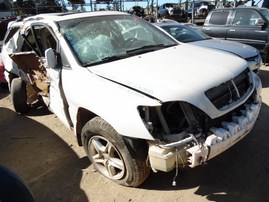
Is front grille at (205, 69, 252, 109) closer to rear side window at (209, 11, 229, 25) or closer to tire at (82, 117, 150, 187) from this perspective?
tire at (82, 117, 150, 187)

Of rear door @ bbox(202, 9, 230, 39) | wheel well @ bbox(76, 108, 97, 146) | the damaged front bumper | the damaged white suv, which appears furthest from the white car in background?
wheel well @ bbox(76, 108, 97, 146)

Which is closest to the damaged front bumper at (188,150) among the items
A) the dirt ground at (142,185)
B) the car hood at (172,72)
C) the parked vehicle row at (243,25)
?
the car hood at (172,72)

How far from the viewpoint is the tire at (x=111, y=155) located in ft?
9.41

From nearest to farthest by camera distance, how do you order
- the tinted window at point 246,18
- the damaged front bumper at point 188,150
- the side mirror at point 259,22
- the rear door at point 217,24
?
the damaged front bumper at point 188,150
the side mirror at point 259,22
the tinted window at point 246,18
the rear door at point 217,24

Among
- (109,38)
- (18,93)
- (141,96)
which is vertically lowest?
(18,93)

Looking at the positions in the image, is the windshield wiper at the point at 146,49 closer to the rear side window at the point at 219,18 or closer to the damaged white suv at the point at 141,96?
the damaged white suv at the point at 141,96

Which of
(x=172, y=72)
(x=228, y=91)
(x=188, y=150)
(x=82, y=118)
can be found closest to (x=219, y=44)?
(x=228, y=91)

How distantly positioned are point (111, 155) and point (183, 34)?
4.94 meters

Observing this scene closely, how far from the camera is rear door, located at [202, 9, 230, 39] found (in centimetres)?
909

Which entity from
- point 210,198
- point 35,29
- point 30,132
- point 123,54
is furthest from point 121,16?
point 210,198

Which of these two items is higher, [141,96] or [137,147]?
[141,96]

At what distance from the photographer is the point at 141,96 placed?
262 centimetres

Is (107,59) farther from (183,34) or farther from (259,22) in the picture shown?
(259,22)

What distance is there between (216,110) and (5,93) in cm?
632
